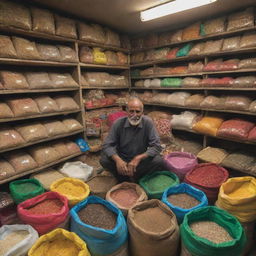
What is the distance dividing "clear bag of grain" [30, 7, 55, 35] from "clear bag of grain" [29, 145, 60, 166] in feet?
5.11

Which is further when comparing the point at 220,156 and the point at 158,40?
the point at 158,40

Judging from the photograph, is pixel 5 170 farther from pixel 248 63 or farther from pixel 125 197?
pixel 248 63

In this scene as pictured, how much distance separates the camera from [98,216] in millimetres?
1517

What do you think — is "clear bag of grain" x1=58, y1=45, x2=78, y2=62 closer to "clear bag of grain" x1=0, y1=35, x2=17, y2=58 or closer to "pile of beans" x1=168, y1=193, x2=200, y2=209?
"clear bag of grain" x1=0, y1=35, x2=17, y2=58

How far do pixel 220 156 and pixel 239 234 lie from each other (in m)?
1.59

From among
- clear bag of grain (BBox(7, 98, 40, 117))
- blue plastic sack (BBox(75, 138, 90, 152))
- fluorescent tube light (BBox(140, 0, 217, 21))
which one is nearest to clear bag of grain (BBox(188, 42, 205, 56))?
fluorescent tube light (BBox(140, 0, 217, 21))

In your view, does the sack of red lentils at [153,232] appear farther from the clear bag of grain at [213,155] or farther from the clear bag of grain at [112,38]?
the clear bag of grain at [112,38]

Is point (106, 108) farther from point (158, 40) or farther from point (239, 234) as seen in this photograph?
point (239, 234)

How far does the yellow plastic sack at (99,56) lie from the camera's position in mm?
3224

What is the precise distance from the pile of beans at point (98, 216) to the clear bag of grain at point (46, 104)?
1548mm

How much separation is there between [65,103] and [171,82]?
6.07 ft

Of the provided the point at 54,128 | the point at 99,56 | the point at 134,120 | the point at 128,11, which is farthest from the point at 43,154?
the point at 128,11

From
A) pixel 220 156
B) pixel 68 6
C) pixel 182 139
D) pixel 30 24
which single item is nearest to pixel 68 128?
pixel 30 24

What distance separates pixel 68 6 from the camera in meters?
2.57
